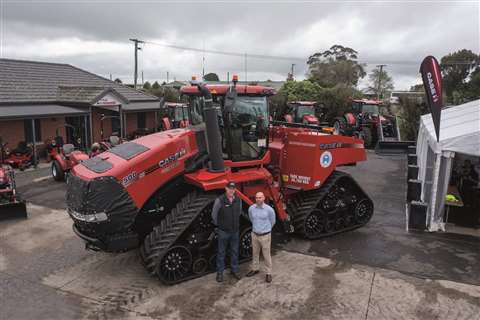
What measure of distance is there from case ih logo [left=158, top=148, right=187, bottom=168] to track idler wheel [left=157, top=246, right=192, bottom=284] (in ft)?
4.21

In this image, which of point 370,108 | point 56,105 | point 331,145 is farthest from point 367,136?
point 56,105

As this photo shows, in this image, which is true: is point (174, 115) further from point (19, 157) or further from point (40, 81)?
point (19, 157)

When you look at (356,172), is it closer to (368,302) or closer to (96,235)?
(368,302)

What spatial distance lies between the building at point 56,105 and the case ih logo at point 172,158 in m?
9.99

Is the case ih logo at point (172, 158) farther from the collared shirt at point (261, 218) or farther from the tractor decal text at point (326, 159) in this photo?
the tractor decal text at point (326, 159)

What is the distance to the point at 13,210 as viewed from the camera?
28.3 feet

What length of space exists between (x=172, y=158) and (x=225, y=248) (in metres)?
1.62

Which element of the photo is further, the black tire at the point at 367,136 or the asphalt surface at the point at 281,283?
the black tire at the point at 367,136

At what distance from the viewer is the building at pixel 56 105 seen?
15.3 meters

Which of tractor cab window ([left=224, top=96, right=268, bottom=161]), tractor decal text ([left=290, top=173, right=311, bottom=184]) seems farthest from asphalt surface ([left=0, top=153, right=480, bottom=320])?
tractor cab window ([left=224, top=96, right=268, bottom=161])

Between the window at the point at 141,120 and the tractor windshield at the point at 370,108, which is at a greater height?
the tractor windshield at the point at 370,108

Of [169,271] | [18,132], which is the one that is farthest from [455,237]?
[18,132]

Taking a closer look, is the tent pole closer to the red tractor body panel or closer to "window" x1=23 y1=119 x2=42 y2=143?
the red tractor body panel

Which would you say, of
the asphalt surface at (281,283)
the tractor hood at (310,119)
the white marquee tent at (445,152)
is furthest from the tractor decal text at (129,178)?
the tractor hood at (310,119)
